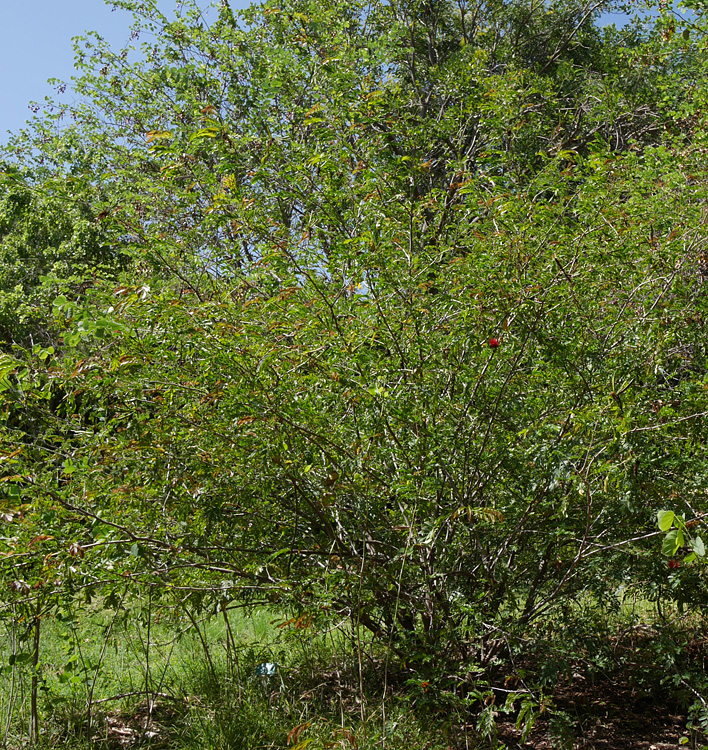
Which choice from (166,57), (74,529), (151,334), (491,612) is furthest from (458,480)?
(166,57)

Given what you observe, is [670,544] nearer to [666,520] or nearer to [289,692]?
[666,520]

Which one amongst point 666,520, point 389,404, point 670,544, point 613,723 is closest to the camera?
point 666,520

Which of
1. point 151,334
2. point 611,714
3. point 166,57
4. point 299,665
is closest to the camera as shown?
point 151,334

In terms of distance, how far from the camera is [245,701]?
336 centimetres

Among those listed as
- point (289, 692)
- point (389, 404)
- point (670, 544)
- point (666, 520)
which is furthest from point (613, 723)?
point (666, 520)

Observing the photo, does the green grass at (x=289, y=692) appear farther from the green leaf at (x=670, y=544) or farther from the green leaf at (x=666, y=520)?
the green leaf at (x=666, y=520)

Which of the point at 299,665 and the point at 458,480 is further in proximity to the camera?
the point at 299,665

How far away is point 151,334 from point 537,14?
1017 cm

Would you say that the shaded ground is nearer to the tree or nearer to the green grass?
the green grass

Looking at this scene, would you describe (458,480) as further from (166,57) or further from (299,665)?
(166,57)

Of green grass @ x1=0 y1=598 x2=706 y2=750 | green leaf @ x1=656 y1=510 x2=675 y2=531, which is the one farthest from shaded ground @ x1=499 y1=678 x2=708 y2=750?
green leaf @ x1=656 y1=510 x2=675 y2=531

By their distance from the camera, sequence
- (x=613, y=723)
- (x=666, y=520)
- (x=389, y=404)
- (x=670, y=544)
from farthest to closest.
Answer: (x=613, y=723) → (x=389, y=404) → (x=670, y=544) → (x=666, y=520)

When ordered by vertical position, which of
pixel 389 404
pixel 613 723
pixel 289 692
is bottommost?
pixel 613 723

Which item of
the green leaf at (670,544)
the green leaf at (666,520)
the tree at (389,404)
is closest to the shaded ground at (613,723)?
the tree at (389,404)
